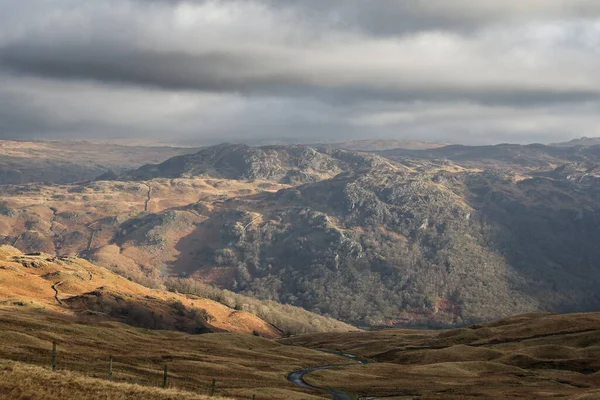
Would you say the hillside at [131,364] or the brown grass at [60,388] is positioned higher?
the brown grass at [60,388]

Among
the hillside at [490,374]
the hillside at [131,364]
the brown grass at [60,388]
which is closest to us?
the brown grass at [60,388]

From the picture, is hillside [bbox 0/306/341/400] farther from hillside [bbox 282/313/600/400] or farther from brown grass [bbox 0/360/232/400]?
hillside [bbox 282/313/600/400]

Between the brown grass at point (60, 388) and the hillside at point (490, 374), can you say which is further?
the hillside at point (490, 374)

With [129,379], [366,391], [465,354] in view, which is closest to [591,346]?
[465,354]

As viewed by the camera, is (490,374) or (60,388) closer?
(60,388)

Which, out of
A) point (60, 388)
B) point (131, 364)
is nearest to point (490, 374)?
point (131, 364)

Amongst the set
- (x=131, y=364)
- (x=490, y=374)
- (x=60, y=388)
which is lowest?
(x=490, y=374)

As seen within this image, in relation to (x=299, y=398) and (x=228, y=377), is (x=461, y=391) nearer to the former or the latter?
(x=299, y=398)

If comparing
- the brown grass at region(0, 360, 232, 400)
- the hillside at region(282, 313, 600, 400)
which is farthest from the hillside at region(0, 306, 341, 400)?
the hillside at region(282, 313, 600, 400)

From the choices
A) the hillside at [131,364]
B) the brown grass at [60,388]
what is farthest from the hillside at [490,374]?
the brown grass at [60,388]

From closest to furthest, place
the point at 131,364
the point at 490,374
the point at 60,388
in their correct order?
the point at 60,388 → the point at 131,364 → the point at 490,374

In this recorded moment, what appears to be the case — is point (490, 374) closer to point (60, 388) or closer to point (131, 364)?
point (131, 364)

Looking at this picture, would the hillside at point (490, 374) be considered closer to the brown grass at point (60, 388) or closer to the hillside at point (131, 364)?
the hillside at point (131, 364)

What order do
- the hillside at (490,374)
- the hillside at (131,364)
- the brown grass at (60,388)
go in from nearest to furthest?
the brown grass at (60,388)
the hillside at (131,364)
the hillside at (490,374)
